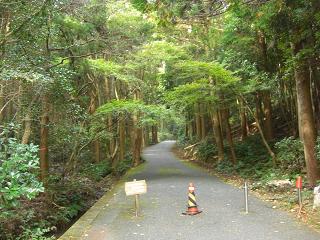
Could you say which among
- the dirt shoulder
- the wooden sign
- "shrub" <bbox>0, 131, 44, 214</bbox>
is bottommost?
the dirt shoulder

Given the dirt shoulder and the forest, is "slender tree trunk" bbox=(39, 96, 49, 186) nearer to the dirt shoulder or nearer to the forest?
the forest

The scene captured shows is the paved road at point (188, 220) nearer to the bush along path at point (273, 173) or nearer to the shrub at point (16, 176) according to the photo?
the bush along path at point (273, 173)

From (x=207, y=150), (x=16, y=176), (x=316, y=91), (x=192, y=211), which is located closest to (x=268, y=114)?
(x=316, y=91)

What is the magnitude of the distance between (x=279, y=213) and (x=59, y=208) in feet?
24.6

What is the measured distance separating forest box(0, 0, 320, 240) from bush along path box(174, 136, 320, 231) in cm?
11

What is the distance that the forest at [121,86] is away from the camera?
10.1m

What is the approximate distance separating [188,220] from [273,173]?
7.23m

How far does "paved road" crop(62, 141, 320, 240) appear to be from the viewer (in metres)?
8.20

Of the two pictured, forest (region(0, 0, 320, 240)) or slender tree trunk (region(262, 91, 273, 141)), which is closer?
forest (region(0, 0, 320, 240))

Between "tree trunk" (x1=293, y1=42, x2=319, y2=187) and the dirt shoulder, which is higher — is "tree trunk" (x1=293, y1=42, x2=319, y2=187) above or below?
above

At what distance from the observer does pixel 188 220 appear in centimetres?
968

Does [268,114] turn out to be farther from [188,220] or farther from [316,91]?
[188,220]

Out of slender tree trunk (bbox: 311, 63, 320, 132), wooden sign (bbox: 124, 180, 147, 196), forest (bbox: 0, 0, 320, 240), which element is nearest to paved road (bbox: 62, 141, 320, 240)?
wooden sign (bbox: 124, 180, 147, 196)

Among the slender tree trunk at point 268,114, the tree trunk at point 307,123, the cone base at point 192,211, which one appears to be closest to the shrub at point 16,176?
the cone base at point 192,211
